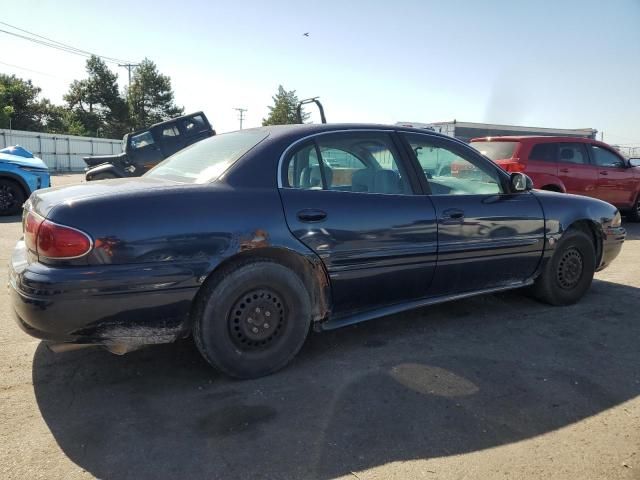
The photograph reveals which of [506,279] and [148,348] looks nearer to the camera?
[148,348]

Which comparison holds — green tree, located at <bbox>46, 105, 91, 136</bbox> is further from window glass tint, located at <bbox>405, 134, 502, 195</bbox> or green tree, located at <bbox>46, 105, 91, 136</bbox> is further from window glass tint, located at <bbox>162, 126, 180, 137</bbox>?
window glass tint, located at <bbox>405, 134, 502, 195</bbox>

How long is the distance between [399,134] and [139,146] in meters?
10.0

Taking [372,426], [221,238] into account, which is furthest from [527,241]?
[221,238]

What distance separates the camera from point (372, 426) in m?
2.58

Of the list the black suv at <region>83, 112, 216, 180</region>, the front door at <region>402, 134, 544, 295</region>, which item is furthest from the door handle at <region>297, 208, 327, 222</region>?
the black suv at <region>83, 112, 216, 180</region>

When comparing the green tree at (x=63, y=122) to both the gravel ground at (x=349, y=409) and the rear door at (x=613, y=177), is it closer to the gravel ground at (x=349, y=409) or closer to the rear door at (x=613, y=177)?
the rear door at (x=613, y=177)

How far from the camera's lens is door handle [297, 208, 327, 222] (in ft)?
10.2

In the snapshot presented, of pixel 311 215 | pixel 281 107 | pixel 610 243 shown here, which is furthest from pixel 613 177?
pixel 281 107

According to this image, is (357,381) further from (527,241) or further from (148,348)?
(527,241)

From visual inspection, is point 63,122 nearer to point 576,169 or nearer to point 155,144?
point 155,144

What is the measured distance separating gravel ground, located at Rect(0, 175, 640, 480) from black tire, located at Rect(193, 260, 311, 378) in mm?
145

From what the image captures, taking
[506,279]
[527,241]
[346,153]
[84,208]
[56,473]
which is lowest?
[56,473]

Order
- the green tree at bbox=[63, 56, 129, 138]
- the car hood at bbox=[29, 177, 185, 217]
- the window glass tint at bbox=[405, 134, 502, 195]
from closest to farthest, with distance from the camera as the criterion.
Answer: the car hood at bbox=[29, 177, 185, 217], the window glass tint at bbox=[405, 134, 502, 195], the green tree at bbox=[63, 56, 129, 138]

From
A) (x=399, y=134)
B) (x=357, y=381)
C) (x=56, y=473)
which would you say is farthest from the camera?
(x=399, y=134)
